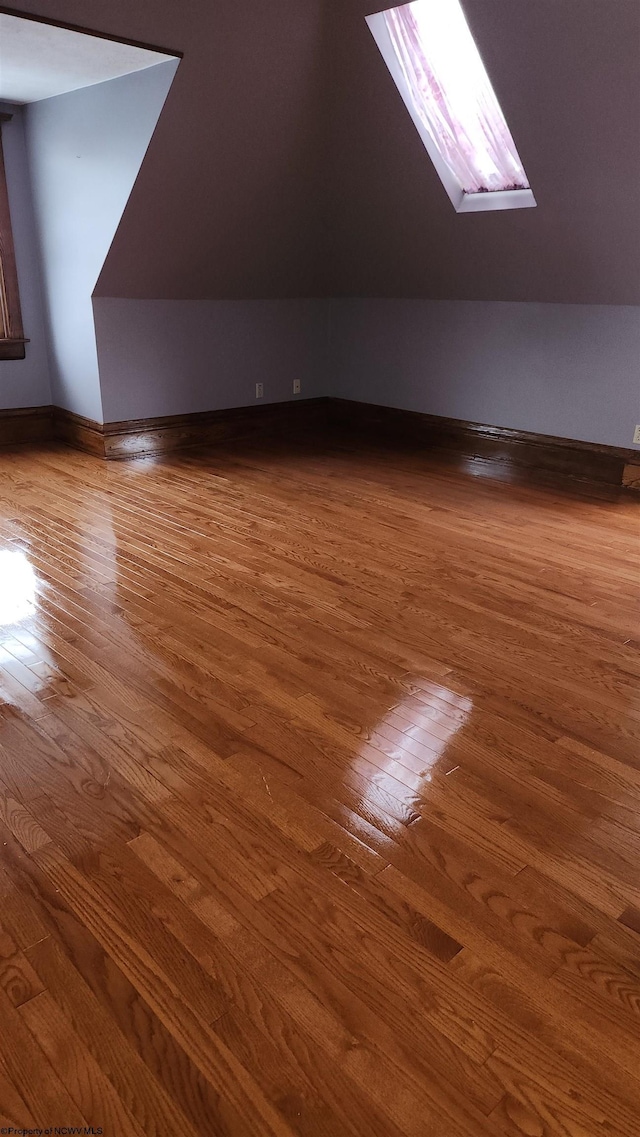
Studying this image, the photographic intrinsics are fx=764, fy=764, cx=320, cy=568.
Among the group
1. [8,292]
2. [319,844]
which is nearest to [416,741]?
[319,844]

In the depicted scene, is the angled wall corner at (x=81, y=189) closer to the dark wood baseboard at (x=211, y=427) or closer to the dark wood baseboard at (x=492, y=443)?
the dark wood baseboard at (x=211, y=427)

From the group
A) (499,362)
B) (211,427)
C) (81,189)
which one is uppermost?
(81,189)

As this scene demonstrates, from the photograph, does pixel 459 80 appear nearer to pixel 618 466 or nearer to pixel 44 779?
pixel 618 466

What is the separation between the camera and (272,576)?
2.95m

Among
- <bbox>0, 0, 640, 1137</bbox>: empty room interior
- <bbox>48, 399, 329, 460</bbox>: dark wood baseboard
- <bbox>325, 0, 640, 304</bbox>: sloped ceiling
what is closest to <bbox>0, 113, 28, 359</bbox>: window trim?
<bbox>0, 0, 640, 1137</bbox>: empty room interior

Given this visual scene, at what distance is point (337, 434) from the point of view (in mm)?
5543

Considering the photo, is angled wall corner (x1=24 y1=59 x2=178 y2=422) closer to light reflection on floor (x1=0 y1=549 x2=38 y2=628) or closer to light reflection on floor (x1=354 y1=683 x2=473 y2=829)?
light reflection on floor (x1=0 y1=549 x2=38 y2=628)

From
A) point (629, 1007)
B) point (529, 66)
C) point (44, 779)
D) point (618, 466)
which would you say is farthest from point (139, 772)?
point (618, 466)

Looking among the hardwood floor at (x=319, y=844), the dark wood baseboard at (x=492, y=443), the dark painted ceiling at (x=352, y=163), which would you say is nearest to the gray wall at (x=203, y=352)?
the dark painted ceiling at (x=352, y=163)

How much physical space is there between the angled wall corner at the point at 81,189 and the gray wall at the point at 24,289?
62mm

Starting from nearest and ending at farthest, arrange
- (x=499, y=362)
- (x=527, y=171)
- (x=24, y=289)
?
(x=527, y=171) < (x=499, y=362) < (x=24, y=289)

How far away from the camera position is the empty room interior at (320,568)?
121 cm

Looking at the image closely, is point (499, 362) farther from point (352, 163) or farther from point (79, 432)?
point (79, 432)

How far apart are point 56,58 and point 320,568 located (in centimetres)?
254
